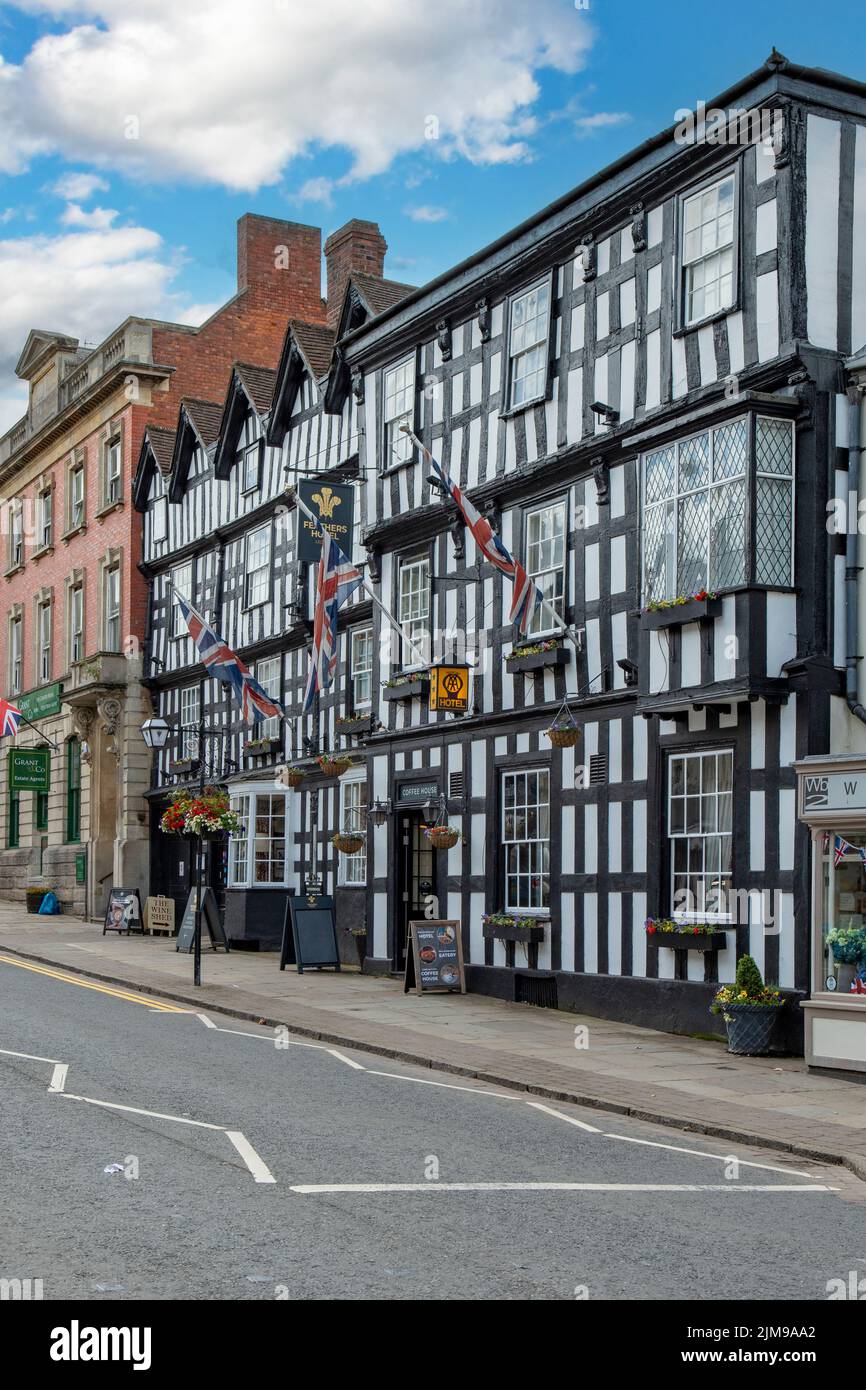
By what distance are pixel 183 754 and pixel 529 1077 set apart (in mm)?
23189

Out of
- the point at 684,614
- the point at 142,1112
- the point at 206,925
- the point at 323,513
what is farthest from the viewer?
the point at 206,925

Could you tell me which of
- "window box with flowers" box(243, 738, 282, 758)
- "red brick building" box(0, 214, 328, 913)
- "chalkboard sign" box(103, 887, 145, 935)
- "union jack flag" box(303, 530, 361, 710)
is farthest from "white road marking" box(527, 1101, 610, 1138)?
"red brick building" box(0, 214, 328, 913)

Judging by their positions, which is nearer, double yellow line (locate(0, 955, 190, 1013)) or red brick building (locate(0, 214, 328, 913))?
double yellow line (locate(0, 955, 190, 1013))

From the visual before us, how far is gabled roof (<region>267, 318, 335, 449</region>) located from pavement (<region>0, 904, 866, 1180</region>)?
1135cm

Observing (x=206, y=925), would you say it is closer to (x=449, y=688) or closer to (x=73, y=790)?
(x=449, y=688)

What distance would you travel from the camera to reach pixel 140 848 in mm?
37969

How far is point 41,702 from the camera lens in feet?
146

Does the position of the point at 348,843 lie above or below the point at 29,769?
below

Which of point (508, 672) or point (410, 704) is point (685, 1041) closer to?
point (508, 672)

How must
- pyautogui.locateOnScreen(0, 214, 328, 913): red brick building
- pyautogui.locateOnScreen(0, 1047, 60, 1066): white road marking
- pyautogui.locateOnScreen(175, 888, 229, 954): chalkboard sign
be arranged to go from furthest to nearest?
pyautogui.locateOnScreen(0, 214, 328, 913): red brick building < pyautogui.locateOnScreen(175, 888, 229, 954): chalkboard sign < pyautogui.locateOnScreen(0, 1047, 60, 1066): white road marking

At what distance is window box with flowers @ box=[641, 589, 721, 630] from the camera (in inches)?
623

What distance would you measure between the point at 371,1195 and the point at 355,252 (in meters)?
26.1

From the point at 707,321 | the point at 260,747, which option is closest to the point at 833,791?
the point at 707,321

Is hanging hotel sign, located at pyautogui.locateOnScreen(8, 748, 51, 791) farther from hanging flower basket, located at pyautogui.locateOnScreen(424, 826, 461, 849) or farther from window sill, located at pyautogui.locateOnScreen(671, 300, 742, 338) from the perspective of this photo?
window sill, located at pyautogui.locateOnScreen(671, 300, 742, 338)
